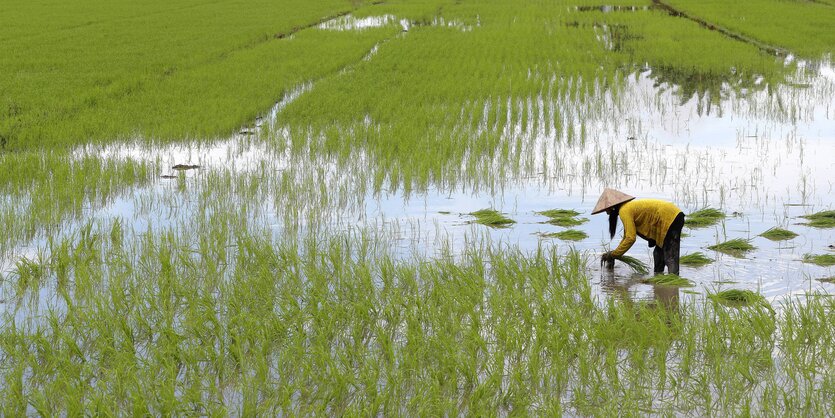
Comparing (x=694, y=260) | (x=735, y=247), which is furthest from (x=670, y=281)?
(x=735, y=247)

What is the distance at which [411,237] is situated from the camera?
16.6 ft

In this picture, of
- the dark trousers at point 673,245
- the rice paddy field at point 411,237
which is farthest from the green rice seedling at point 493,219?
the dark trousers at point 673,245

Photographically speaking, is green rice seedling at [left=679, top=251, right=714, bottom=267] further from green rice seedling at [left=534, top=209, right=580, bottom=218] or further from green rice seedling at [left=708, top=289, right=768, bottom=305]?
green rice seedling at [left=534, top=209, right=580, bottom=218]

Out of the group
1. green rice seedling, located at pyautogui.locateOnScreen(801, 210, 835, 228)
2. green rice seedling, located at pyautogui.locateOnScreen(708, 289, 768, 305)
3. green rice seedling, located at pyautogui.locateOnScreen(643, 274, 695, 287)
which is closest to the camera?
green rice seedling, located at pyautogui.locateOnScreen(708, 289, 768, 305)

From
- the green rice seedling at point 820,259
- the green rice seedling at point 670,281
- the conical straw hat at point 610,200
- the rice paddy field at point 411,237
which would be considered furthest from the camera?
the green rice seedling at point 820,259

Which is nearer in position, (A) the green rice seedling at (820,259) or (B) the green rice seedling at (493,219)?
(A) the green rice seedling at (820,259)

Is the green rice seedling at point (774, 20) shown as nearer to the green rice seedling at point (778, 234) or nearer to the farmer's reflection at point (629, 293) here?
the green rice seedling at point (778, 234)

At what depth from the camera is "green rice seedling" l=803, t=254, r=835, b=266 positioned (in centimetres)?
435

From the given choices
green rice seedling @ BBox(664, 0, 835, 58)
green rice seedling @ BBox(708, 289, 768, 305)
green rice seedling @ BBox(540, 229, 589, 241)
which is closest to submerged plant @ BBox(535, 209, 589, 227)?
green rice seedling @ BBox(540, 229, 589, 241)

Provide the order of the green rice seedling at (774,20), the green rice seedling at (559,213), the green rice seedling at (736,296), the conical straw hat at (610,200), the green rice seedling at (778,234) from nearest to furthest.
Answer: the green rice seedling at (736,296)
the conical straw hat at (610,200)
the green rice seedling at (778,234)
the green rice seedling at (559,213)
the green rice seedling at (774,20)

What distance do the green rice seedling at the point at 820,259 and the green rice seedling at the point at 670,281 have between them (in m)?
0.76

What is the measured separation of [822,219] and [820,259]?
0.89 meters

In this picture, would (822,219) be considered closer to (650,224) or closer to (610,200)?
(650,224)

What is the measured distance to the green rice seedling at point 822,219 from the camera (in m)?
5.12
